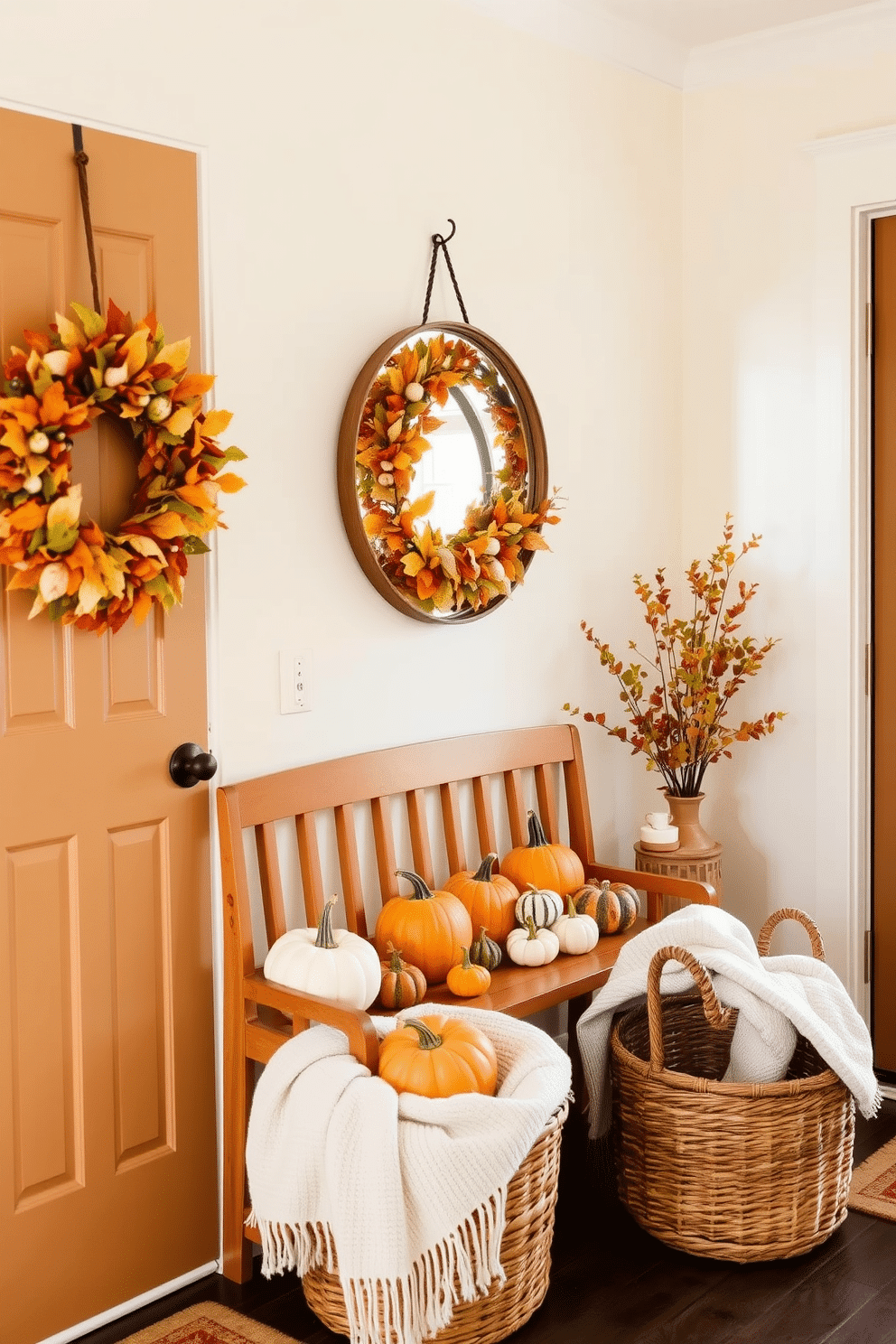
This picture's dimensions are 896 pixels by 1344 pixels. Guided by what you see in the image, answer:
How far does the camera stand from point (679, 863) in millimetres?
3135

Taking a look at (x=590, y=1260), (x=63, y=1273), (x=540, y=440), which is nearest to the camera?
(x=63, y=1273)

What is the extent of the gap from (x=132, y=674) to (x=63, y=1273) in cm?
102

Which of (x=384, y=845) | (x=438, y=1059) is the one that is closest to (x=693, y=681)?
(x=384, y=845)

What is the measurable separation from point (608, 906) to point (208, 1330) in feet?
3.78

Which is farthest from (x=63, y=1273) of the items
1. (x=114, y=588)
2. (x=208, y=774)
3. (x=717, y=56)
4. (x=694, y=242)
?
(x=717, y=56)

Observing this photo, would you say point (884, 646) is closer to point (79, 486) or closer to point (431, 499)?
point (431, 499)

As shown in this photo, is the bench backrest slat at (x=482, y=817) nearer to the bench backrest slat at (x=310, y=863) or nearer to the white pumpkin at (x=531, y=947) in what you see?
the white pumpkin at (x=531, y=947)

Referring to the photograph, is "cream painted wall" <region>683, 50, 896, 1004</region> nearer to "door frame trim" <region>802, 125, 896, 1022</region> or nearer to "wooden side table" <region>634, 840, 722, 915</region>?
"door frame trim" <region>802, 125, 896, 1022</region>

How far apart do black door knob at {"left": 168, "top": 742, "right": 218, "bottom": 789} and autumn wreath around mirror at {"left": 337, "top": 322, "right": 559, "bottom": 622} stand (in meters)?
0.55

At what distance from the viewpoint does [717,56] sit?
333cm

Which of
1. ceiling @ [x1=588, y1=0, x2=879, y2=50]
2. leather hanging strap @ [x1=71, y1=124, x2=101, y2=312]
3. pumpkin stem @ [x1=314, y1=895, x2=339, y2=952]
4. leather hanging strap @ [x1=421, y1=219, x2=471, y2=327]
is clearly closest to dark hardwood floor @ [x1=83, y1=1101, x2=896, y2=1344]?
pumpkin stem @ [x1=314, y1=895, x2=339, y2=952]

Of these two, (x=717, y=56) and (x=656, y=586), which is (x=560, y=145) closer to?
(x=717, y=56)

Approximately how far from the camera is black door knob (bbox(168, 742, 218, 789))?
7.50 feet

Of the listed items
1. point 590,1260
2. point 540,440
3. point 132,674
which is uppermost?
point 540,440
